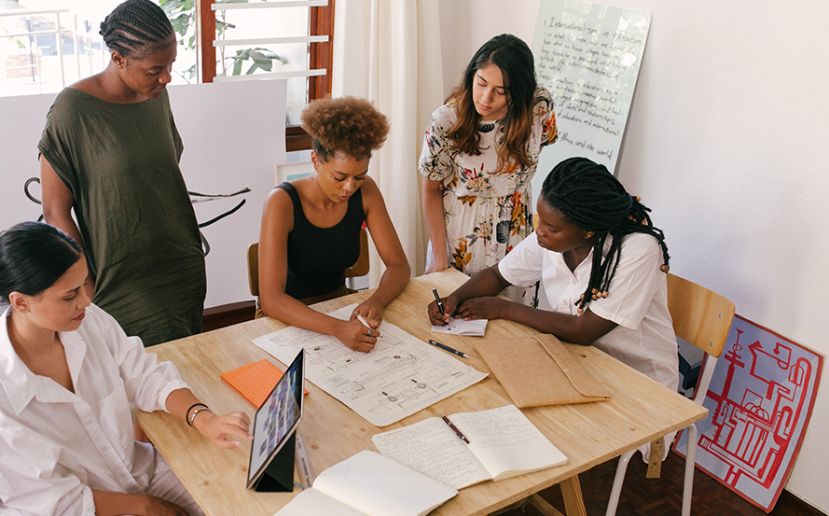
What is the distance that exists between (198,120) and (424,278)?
1.25 meters

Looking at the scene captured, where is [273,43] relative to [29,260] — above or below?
above

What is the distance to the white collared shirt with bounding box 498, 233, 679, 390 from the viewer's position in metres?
2.02

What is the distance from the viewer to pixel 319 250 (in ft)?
7.66

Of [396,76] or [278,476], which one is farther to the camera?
[396,76]

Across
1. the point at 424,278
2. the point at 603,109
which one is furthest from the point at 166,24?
the point at 603,109

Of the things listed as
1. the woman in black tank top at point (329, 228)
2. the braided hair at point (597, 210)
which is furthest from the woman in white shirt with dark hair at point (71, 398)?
the braided hair at point (597, 210)

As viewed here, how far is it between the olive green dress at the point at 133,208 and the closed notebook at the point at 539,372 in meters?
0.97

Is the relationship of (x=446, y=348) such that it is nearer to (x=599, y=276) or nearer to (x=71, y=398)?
(x=599, y=276)

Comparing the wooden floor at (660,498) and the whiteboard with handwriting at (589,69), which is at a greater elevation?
the whiteboard with handwriting at (589,69)

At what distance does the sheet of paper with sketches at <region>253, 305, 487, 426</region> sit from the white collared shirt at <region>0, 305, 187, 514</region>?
32 cm

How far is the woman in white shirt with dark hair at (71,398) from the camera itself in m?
1.48

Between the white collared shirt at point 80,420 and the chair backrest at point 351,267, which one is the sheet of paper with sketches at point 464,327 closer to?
the chair backrest at point 351,267

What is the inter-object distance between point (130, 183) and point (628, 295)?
1.39m

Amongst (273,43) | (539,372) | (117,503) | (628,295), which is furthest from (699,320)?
(273,43)
